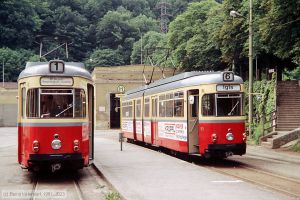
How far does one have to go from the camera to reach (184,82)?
20.1 metres

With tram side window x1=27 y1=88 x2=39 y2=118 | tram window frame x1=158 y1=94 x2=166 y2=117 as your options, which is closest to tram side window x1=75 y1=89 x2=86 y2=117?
tram side window x1=27 y1=88 x2=39 y2=118

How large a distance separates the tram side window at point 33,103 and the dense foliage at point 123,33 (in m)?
28.7

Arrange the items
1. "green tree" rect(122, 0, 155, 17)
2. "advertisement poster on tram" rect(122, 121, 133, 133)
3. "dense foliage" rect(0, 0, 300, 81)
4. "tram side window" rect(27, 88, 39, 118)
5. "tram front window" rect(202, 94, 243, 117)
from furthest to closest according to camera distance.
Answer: "green tree" rect(122, 0, 155, 17) < "dense foliage" rect(0, 0, 300, 81) < "advertisement poster on tram" rect(122, 121, 133, 133) < "tram front window" rect(202, 94, 243, 117) < "tram side window" rect(27, 88, 39, 118)

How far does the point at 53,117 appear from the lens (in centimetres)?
1436

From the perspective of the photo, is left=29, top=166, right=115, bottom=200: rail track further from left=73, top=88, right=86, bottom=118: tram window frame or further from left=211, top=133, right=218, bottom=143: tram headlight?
left=211, top=133, right=218, bottom=143: tram headlight

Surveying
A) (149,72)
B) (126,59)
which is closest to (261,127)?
(149,72)

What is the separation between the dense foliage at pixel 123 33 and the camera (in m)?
48.7

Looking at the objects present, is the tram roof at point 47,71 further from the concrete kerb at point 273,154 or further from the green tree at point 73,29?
the green tree at point 73,29

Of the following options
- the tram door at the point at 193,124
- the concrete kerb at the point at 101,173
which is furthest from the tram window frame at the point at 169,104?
the concrete kerb at the point at 101,173

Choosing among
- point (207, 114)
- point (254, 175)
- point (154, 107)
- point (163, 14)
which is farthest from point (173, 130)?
point (163, 14)

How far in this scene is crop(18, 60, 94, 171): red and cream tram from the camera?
559 inches

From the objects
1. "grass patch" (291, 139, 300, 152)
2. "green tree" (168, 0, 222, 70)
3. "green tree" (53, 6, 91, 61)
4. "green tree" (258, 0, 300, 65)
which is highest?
"green tree" (53, 6, 91, 61)

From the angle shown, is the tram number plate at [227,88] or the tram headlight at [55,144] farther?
the tram number plate at [227,88]

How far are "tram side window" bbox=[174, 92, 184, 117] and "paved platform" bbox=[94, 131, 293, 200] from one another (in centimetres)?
208
